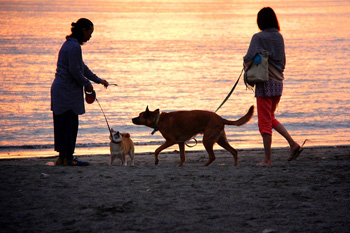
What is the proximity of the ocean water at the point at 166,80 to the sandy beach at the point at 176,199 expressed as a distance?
5.06 meters

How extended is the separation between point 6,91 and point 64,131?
1400 centimetres

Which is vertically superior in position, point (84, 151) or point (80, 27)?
point (80, 27)

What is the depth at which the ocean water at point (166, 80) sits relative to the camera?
14305 millimetres

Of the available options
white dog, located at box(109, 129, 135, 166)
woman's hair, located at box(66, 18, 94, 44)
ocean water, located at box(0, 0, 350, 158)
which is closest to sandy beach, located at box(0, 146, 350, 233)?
white dog, located at box(109, 129, 135, 166)

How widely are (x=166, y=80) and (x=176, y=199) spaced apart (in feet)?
59.6

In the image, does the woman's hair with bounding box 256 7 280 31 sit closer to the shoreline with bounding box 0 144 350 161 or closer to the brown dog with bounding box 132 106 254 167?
the brown dog with bounding box 132 106 254 167

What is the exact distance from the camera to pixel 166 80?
78.0 ft

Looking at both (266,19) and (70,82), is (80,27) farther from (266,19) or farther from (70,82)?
(266,19)

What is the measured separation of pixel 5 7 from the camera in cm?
7925

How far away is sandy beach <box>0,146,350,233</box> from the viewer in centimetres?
496

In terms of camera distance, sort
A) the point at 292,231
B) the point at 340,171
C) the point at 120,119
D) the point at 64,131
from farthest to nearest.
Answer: the point at 120,119, the point at 64,131, the point at 340,171, the point at 292,231

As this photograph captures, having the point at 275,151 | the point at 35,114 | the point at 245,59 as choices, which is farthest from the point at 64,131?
the point at 35,114

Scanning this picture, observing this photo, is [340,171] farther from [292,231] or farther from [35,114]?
[35,114]

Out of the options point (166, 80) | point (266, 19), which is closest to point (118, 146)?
point (266, 19)
